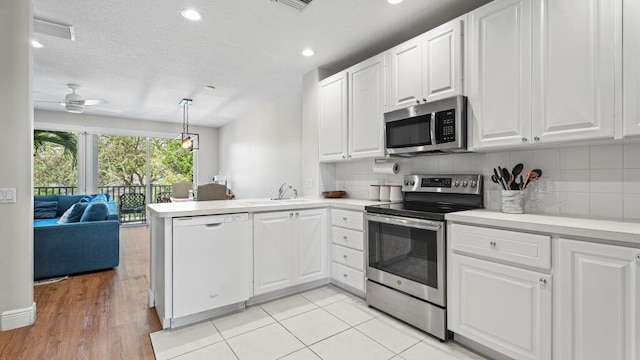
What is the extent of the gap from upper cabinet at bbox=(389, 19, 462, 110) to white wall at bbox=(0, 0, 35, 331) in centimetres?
295

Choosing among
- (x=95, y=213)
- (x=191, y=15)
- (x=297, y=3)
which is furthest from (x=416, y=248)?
(x=95, y=213)

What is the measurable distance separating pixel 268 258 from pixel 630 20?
2798 millimetres

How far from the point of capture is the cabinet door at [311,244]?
9.51ft

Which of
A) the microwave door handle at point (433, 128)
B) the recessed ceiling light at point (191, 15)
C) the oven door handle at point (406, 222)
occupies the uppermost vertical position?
the recessed ceiling light at point (191, 15)

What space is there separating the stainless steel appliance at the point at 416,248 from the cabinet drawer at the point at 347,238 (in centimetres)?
11

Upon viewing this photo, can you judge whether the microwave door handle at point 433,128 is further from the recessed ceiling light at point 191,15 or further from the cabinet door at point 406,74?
the recessed ceiling light at point 191,15

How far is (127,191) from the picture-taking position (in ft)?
23.9


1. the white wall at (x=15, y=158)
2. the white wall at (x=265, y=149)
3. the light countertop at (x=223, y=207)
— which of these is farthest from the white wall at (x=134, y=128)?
the light countertop at (x=223, y=207)

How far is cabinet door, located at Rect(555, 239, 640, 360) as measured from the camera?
1340 mm

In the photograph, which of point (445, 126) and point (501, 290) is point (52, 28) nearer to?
point (445, 126)

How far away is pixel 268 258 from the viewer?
2.70 meters

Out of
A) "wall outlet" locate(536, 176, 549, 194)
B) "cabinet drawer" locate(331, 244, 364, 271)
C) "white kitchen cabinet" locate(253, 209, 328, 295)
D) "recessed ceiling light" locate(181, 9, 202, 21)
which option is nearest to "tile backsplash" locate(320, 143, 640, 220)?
"wall outlet" locate(536, 176, 549, 194)

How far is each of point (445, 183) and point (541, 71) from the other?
1032mm

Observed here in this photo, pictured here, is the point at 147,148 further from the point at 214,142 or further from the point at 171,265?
the point at 171,265
